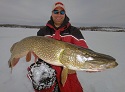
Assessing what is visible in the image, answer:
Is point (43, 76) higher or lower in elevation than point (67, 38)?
lower

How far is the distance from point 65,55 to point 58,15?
3.00 ft

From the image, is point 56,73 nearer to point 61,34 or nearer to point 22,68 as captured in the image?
point 61,34

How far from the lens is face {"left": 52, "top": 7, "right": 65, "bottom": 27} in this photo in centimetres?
300

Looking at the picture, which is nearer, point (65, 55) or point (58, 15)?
point (65, 55)

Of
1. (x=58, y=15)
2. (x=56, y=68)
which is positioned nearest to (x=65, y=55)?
(x=56, y=68)

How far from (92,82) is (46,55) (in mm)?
2016

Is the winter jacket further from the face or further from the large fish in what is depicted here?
the large fish

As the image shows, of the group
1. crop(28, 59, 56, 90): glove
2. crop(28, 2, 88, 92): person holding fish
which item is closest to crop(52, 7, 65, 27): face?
crop(28, 2, 88, 92): person holding fish

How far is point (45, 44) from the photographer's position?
8.68 feet

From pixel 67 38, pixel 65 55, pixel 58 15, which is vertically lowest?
pixel 65 55

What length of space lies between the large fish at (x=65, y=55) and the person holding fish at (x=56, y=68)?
0.24m

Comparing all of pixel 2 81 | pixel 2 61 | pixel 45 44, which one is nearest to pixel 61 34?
pixel 45 44

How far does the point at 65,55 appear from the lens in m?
2.38

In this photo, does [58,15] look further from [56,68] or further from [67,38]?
[56,68]
